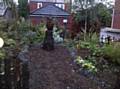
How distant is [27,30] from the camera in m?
13.1

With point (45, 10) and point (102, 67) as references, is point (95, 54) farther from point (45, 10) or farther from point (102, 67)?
point (45, 10)

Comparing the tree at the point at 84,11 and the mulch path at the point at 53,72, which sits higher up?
the tree at the point at 84,11

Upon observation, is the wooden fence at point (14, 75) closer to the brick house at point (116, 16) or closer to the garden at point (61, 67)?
the garden at point (61, 67)

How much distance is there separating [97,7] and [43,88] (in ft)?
62.4

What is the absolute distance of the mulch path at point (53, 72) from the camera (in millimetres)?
5754

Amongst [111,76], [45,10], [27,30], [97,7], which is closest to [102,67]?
[111,76]

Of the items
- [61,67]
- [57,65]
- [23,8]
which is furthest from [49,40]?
[23,8]

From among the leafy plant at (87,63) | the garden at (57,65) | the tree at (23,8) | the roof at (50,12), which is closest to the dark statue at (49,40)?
the garden at (57,65)

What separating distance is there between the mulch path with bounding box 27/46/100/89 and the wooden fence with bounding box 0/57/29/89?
52cm

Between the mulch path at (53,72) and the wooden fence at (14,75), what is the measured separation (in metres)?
0.52

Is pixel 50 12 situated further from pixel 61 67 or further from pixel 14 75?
pixel 14 75

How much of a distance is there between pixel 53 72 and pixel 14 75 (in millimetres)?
1818

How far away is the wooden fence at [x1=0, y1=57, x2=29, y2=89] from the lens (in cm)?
494

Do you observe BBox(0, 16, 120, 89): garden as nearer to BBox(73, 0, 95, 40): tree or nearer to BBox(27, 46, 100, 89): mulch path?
BBox(27, 46, 100, 89): mulch path
